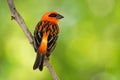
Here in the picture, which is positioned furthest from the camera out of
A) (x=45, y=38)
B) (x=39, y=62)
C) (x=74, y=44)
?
(x=74, y=44)

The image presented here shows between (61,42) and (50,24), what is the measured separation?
1.84m

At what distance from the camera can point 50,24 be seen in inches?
308

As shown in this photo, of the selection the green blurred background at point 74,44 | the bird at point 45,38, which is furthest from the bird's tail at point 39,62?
the green blurred background at point 74,44

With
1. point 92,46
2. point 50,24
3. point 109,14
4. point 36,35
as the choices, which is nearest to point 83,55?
point 92,46

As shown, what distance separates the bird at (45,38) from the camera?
700cm

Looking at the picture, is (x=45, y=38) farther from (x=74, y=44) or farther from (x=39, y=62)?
(x=74, y=44)

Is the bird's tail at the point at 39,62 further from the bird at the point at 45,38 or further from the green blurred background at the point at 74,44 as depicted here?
the green blurred background at the point at 74,44

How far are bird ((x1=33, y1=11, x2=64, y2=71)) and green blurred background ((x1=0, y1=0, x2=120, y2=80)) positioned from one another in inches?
64.0

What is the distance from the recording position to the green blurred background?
31.0ft

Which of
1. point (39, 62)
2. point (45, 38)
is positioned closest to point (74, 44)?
point (45, 38)

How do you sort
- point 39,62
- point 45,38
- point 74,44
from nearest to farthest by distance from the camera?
1. point 39,62
2. point 45,38
3. point 74,44

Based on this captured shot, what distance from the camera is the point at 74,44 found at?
31.9 ft

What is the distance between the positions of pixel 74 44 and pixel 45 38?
8.34 feet

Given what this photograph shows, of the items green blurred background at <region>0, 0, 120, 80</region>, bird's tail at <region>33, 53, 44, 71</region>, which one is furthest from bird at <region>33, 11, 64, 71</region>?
green blurred background at <region>0, 0, 120, 80</region>
